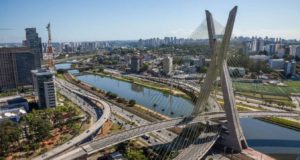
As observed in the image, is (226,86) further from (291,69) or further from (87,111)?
(291,69)

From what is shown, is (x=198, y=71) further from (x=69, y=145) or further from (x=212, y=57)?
(x=69, y=145)

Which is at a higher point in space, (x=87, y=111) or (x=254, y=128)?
(x=87, y=111)

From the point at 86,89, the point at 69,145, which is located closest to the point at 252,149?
the point at 69,145

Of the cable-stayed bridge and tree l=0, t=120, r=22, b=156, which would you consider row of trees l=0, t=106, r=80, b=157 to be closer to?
tree l=0, t=120, r=22, b=156

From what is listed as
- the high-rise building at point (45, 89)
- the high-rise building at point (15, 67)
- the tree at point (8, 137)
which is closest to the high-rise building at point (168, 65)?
the high-rise building at point (15, 67)

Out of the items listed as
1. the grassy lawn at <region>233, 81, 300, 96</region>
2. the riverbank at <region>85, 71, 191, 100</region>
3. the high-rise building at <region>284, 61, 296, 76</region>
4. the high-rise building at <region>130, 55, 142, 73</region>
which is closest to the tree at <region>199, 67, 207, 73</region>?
the grassy lawn at <region>233, 81, 300, 96</region>

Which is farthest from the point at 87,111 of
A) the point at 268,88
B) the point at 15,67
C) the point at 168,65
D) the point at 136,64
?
the point at 136,64
